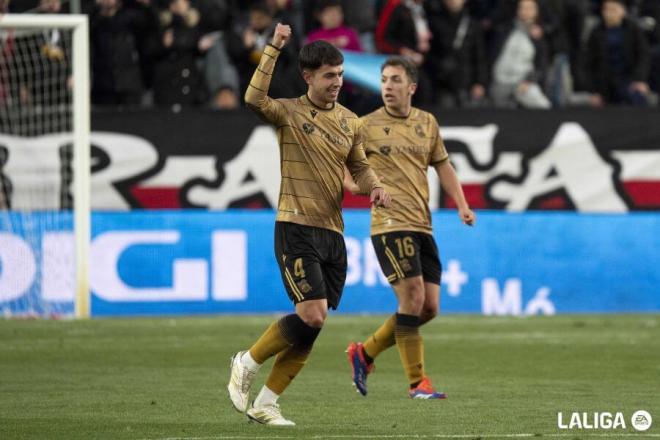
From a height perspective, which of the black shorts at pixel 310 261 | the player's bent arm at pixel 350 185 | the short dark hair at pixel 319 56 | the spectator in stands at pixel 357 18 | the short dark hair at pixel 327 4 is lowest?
the black shorts at pixel 310 261

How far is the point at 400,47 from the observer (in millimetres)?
19672

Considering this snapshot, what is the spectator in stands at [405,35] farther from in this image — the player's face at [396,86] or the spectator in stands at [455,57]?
the player's face at [396,86]

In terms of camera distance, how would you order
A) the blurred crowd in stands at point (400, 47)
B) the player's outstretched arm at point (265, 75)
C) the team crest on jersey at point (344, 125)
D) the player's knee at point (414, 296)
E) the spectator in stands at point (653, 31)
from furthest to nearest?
the spectator in stands at point (653, 31) → the blurred crowd in stands at point (400, 47) → the player's knee at point (414, 296) → the team crest on jersey at point (344, 125) → the player's outstretched arm at point (265, 75)

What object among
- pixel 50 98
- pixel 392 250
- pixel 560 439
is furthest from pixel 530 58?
pixel 560 439

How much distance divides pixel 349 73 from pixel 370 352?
9046 mm

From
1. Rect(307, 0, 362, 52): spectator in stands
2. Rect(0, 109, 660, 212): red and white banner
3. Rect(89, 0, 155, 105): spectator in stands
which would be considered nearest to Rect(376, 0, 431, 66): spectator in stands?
Rect(307, 0, 362, 52): spectator in stands

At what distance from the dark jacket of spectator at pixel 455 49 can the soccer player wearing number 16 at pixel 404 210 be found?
865 cm

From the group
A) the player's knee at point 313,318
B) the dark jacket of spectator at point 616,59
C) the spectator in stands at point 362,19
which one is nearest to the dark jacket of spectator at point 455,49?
the spectator in stands at point 362,19

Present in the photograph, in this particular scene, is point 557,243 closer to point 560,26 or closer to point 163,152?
point 560,26

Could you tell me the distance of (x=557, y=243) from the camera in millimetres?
18828

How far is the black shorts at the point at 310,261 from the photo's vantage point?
8.94m

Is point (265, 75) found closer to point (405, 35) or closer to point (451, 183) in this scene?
point (451, 183)

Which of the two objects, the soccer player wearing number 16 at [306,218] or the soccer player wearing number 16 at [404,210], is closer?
the soccer player wearing number 16 at [306,218]

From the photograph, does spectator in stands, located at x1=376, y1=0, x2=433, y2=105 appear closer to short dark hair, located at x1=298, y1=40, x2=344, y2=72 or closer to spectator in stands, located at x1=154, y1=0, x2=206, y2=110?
spectator in stands, located at x1=154, y1=0, x2=206, y2=110
